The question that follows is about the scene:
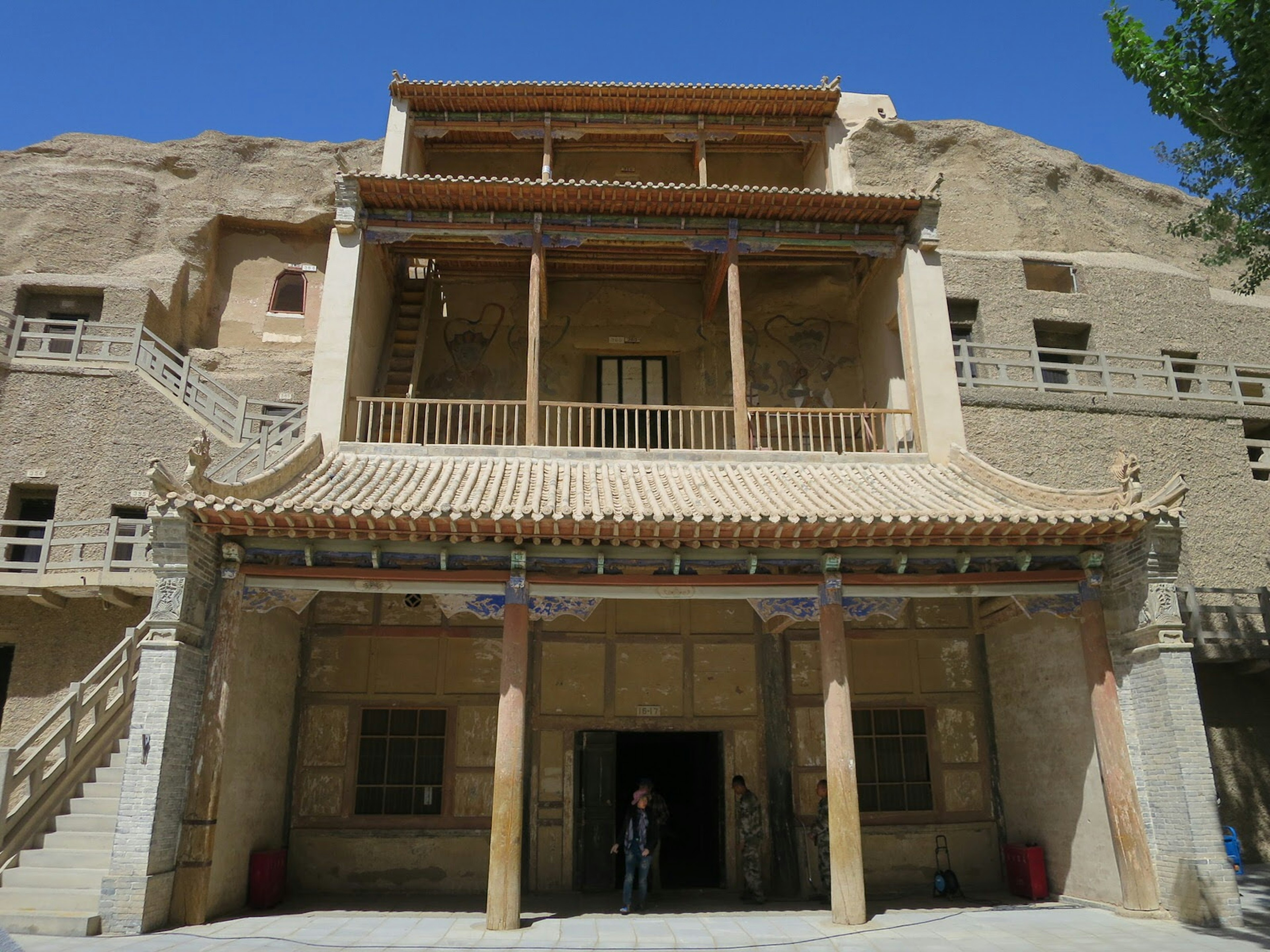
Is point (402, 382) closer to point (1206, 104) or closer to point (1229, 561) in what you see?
point (1206, 104)

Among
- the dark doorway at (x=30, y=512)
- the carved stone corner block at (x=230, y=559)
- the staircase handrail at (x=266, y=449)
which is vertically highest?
the staircase handrail at (x=266, y=449)

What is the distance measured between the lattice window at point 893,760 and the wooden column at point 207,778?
760 centimetres

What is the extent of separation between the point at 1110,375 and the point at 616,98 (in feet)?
31.7

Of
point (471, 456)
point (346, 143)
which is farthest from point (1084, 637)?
point (346, 143)

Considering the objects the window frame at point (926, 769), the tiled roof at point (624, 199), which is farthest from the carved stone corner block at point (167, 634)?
the window frame at point (926, 769)

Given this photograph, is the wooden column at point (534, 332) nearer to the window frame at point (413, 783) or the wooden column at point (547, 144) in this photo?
the wooden column at point (547, 144)

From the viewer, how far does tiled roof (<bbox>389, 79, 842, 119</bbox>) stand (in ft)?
46.2

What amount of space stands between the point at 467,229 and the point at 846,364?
649 centimetres

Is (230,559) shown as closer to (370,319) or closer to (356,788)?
(356,788)

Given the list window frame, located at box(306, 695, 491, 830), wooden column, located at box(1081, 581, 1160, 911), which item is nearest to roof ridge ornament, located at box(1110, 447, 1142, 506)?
wooden column, located at box(1081, 581, 1160, 911)

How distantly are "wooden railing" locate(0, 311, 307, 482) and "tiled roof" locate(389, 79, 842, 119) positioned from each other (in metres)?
5.59

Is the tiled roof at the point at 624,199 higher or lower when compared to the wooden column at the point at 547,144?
lower

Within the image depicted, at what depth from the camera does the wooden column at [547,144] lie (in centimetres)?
1392

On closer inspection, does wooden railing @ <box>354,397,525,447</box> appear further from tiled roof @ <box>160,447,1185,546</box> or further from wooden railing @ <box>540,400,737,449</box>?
wooden railing @ <box>540,400,737,449</box>
